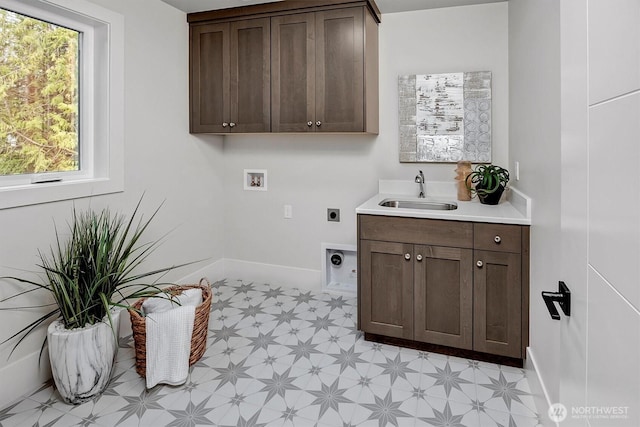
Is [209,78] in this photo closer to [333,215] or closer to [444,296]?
[333,215]

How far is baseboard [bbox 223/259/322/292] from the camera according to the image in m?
3.61

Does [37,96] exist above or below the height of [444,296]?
above

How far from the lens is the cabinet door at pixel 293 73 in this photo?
2986mm

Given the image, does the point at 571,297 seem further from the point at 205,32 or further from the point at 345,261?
the point at 205,32

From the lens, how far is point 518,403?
200 centimetres

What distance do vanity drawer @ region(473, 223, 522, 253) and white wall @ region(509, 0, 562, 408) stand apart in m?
0.10

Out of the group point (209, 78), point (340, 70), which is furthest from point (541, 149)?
point (209, 78)

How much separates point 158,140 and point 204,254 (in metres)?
1.10

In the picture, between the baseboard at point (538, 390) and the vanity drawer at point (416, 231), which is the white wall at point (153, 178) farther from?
the baseboard at point (538, 390)

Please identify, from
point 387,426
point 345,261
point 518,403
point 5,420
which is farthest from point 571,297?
point 345,261

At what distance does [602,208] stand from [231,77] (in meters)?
2.98

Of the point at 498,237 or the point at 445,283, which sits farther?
the point at 445,283

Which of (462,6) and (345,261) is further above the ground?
(462,6)

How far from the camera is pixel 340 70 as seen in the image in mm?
2922
